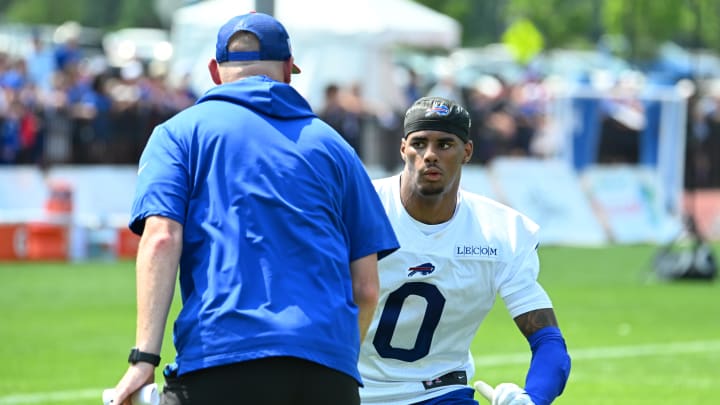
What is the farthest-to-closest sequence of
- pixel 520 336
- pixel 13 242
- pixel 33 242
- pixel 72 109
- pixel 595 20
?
pixel 595 20 < pixel 72 109 < pixel 33 242 < pixel 13 242 < pixel 520 336

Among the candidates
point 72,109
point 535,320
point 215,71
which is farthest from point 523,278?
point 72,109

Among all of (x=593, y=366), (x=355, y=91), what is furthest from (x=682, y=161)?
(x=593, y=366)

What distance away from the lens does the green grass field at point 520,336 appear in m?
11.9

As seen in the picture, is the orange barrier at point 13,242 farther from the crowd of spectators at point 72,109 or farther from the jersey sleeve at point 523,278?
the jersey sleeve at point 523,278

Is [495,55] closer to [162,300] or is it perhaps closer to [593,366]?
[593,366]

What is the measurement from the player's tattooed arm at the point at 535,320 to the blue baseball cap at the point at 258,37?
83.8 inches

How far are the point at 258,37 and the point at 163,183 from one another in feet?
1.99

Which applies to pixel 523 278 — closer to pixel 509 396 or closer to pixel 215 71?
pixel 509 396

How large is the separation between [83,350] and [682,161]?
21286mm

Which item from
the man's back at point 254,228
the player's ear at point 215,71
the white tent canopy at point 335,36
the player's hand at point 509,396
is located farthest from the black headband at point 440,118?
the white tent canopy at point 335,36

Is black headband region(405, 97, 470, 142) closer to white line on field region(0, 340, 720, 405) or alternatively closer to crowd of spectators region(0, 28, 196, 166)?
white line on field region(0, 340, 720, 405)

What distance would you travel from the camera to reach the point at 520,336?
50.3ft

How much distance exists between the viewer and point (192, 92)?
1009 inches

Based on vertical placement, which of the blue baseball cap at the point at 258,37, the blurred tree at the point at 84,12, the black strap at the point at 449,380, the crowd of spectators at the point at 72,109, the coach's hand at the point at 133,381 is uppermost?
the blue baseball cap at the point at 258,37
